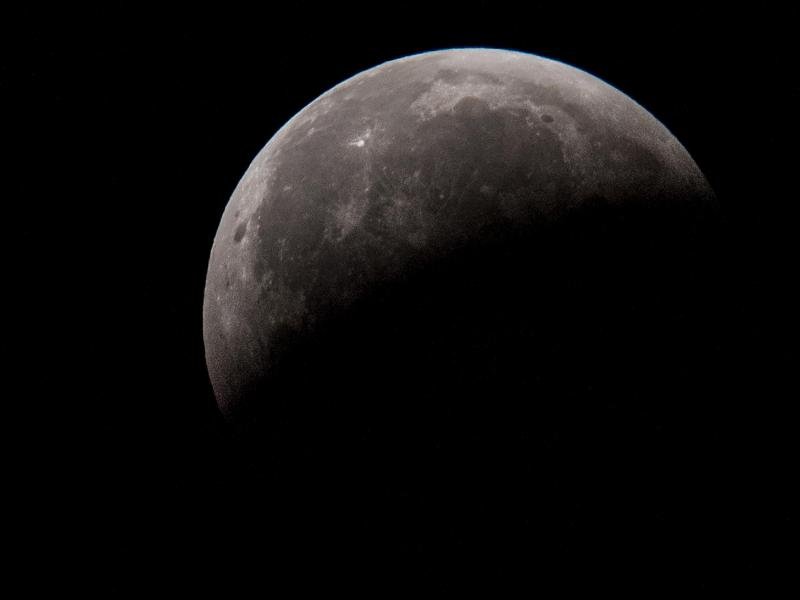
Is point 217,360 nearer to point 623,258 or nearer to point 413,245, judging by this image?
point 413,245

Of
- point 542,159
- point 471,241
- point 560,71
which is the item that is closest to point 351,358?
point 471,241

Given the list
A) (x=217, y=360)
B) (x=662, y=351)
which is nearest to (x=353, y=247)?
(x=217, y=360)

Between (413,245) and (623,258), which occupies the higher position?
(413,245)

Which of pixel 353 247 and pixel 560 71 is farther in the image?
pixel 560 71

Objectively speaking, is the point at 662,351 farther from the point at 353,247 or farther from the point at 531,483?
the point at 353,247

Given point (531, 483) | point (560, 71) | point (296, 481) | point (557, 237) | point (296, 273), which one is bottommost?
point (531, 483)

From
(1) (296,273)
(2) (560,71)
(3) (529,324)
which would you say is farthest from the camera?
(2) (560,71)

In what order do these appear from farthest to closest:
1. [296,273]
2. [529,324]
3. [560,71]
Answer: [560,71]
[296,273]
[529,324]
